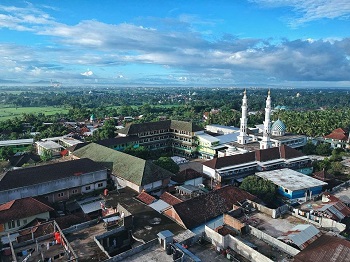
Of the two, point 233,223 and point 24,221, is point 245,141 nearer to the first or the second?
point 233,223

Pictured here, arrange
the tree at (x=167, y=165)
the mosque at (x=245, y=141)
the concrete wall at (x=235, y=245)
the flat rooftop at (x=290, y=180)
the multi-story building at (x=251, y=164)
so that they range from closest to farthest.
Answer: the concrete wall at (x=235, y=245)
the flat rooftop at (x=290, y=180)
the tree at (x=167, y=165)
the multi-story building at (x=251, y=164)
the mosque at (x=245, y=141)

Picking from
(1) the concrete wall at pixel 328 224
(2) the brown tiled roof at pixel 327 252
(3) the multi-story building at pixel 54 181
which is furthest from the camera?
(3) the multi-story building at pixel 54 181

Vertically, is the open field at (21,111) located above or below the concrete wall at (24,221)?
below

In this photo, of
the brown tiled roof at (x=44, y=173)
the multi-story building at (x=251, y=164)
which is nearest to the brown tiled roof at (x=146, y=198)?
the brown tiled roof at (x=44, y=173)

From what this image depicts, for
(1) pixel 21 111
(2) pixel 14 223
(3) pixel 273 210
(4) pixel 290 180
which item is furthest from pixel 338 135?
(1) pixel 21 111

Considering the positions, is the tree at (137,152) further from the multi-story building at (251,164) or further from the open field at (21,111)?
the open field at (21,111)

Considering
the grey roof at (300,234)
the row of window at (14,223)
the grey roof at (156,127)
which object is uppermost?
the grey roof at (156,127)

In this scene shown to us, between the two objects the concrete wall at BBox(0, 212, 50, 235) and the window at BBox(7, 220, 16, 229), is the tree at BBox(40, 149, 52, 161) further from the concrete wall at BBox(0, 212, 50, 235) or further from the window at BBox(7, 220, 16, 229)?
the window at BBox(7, 220, 16, 229)
